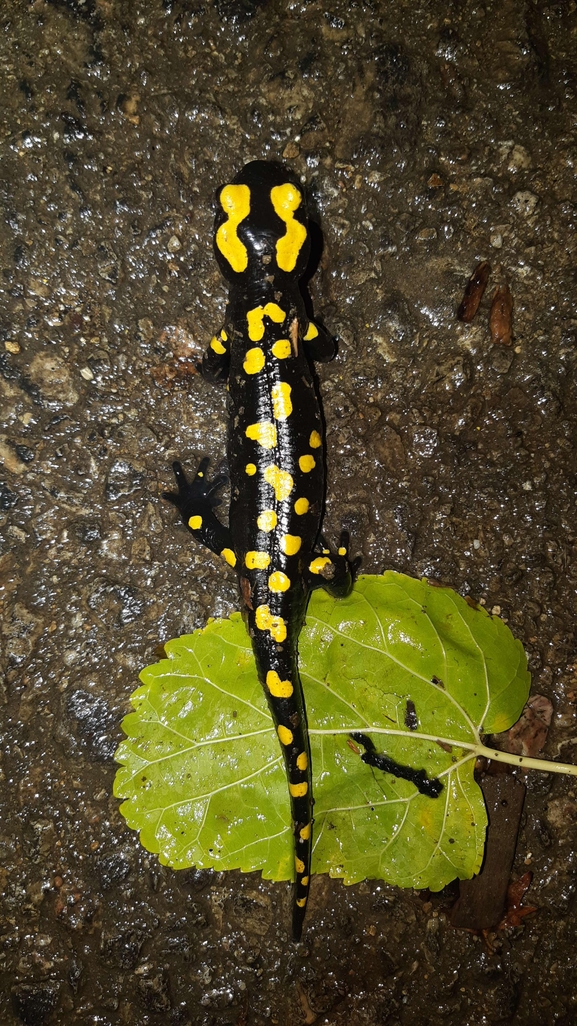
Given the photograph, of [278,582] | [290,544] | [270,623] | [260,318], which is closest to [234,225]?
[260,318]

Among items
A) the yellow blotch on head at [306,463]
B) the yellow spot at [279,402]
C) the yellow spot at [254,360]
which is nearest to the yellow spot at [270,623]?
the yellow blotch on head at [306,463]

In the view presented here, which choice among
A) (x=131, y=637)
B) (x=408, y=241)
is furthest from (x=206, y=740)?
(x=408, y=241)

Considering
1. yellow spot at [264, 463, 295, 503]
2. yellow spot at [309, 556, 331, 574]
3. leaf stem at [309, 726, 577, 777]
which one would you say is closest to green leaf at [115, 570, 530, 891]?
leaf stem at [309, 726, 577, 777]

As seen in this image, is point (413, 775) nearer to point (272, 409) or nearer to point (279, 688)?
point (279, 688)

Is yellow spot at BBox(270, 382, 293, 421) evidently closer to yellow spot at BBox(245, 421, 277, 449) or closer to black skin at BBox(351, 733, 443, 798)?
yellow spot at BBox(245, 421, 277, 449)

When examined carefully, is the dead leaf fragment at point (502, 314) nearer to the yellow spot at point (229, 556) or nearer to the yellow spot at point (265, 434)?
the yellow spot at point (265, 434)

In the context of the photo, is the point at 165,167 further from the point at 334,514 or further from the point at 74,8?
the point at 334,514

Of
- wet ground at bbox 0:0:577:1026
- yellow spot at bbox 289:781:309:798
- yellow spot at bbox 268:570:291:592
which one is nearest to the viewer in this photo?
yellow spot at bbox 289:781:309:798
